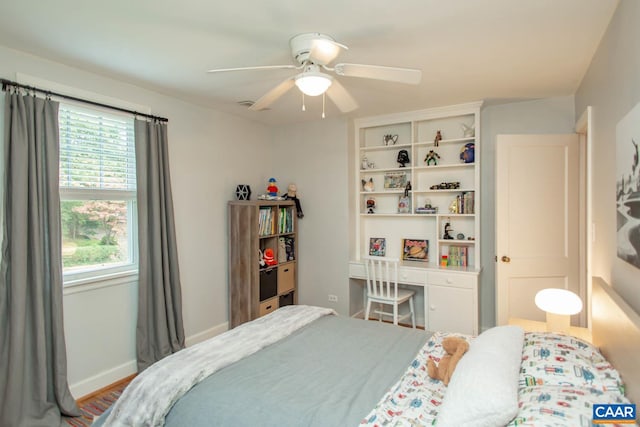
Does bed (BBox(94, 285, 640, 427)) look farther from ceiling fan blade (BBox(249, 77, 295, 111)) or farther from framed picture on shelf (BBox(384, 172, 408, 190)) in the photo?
framed picture on shelf (BBox(384, 172, 408, 190))

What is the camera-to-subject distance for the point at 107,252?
2.85m

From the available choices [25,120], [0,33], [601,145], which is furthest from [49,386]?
[601,145]

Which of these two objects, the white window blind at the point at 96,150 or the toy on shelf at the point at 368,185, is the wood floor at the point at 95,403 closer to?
the white window blind at the point at 96,150

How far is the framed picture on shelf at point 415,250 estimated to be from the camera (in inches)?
155

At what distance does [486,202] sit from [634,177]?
2.31 metres

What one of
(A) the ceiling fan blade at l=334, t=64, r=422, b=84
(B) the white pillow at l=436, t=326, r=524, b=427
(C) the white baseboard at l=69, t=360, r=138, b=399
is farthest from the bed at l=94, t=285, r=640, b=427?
(A) the ceiling fan blade at l=334, t=64, r=422, b=84

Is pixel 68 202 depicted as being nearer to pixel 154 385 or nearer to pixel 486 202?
pixel 154 385

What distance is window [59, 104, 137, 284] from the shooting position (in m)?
2.56

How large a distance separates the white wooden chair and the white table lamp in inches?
57.4

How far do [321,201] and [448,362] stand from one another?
2.71 meters

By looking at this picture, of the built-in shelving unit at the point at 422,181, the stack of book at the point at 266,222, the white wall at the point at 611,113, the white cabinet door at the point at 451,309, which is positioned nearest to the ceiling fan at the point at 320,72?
the white wall at the point at 611,113

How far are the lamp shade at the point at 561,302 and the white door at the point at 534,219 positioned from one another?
1027 millimetres

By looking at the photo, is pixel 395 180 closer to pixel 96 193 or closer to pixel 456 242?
pixel 456 242

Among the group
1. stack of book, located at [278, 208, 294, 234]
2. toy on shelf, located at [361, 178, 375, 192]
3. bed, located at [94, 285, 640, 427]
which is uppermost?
toy on shelf, located at [361, 178, 375, 192]
